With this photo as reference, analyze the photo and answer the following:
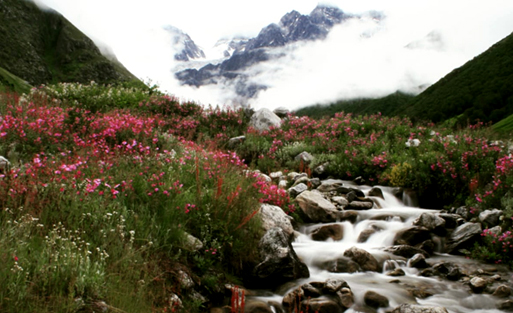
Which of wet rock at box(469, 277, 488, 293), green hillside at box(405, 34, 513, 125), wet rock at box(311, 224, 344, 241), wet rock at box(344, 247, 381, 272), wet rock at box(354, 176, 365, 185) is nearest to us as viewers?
wet rock at box(469, 277, 488, 293)

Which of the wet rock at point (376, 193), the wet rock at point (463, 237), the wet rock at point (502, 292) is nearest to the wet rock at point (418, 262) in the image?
the wet rock at point (463, 237)

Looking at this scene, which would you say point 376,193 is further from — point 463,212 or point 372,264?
point 372,264

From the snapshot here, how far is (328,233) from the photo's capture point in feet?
23.9

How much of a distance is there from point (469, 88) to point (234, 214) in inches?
3833

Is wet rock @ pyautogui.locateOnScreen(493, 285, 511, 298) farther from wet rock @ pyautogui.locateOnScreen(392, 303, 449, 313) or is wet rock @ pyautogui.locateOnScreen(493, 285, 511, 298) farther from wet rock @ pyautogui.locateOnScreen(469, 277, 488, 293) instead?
wet rock @ pyautogui.locateOnScreen(392, 303, 449, 313)

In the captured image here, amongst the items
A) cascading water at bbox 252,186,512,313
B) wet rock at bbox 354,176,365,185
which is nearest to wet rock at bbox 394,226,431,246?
cascading water at bbox 252,186,512,313

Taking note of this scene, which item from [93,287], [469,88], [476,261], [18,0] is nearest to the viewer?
[93,287]

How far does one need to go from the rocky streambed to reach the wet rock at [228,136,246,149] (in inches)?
202

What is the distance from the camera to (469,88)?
86188 mm

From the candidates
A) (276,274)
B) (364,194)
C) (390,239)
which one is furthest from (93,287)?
(364,194)

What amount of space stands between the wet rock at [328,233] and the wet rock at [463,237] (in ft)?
6.44

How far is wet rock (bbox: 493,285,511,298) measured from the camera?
491 cm

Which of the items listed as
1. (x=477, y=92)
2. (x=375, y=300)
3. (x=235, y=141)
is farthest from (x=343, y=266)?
(x=477, y=92)

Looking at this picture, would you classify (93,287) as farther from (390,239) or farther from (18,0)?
(18,0)
